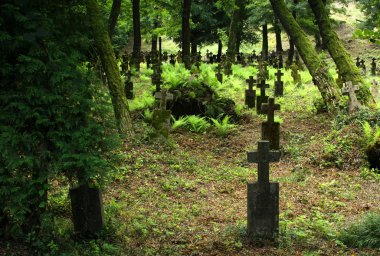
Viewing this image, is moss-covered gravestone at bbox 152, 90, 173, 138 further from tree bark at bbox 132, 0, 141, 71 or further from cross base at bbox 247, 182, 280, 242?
tree bark at bbox 132, 0, 141, 71

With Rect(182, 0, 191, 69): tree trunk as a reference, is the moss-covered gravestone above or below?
below

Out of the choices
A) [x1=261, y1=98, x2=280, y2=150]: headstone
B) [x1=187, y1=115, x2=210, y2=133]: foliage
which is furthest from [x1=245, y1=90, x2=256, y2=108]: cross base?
[x1=261, y1=98, x2=280, y2=150]: headstone

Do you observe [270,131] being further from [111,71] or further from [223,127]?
[111,71]

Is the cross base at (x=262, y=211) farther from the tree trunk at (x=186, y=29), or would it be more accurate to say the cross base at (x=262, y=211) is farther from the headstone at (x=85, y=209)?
the tree trunk at (x=186, y=29)

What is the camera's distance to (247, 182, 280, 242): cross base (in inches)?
216

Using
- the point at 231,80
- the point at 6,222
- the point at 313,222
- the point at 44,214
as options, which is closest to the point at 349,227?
the point at 313,222

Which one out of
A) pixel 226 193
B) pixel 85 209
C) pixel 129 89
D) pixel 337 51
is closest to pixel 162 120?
pixel 226 193

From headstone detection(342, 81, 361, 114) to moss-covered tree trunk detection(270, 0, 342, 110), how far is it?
0.65m

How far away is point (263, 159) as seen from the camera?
5.54m

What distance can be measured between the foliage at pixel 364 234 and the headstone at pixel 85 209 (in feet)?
10.3

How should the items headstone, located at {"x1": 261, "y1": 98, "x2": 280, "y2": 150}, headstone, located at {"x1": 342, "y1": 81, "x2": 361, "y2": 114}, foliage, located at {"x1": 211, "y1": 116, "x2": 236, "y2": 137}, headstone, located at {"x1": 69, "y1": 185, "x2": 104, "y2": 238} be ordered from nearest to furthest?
headstone, located at {"x1": 69, "y1": 185, "x2": 104, "y2": 238}
headstone, located at {"x1": 261, "y1": 98, "x2": 280, "y2": 150}
headstone, located at {"x1": 342, "y1": 81, "x2": 361, "y2": 114}
foliage, located at {"x1": 211, "y1": 116, "x2": 236, "y2": 137}

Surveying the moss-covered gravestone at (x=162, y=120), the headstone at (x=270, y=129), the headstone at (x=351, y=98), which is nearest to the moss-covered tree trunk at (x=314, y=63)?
the headstone at (x=351, y=98)

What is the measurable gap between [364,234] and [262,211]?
132 centimetres

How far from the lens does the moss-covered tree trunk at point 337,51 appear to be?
1355 centimetres
